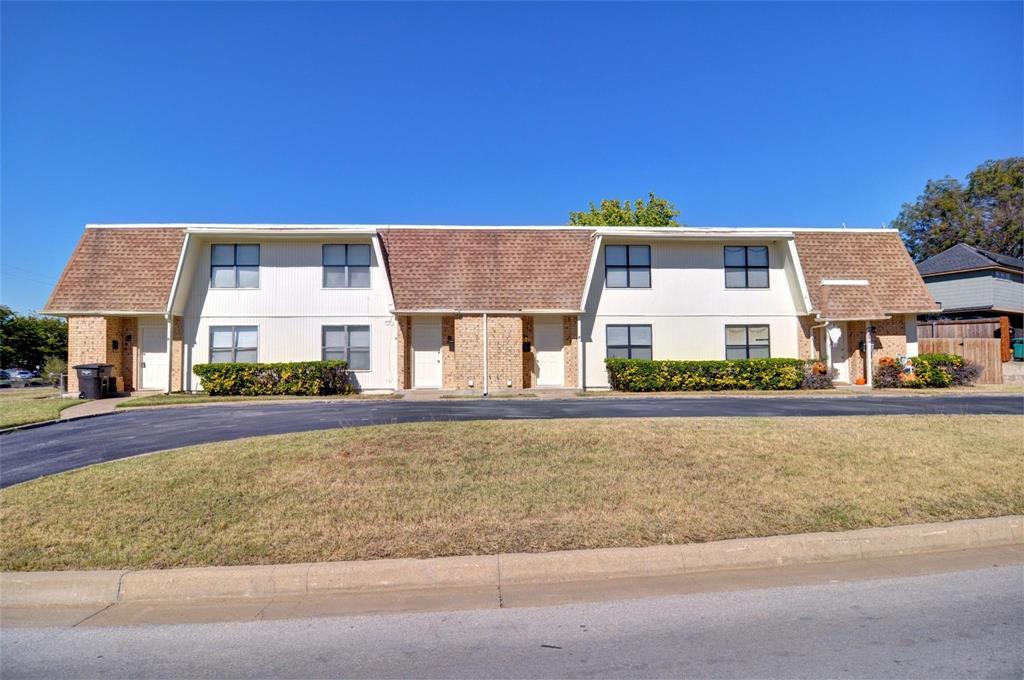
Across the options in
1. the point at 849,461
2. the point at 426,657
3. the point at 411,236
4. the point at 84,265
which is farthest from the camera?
the point at 411,236

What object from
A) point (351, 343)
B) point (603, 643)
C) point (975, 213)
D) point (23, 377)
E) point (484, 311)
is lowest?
point (603, 643)

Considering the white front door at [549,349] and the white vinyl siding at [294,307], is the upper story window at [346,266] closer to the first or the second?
the white vinyl siding at [294,307]

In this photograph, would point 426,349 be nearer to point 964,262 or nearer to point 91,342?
point 91,342

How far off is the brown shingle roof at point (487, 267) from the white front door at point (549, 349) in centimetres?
115

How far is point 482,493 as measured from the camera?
6953mm

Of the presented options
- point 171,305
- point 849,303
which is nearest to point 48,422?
point 171,305

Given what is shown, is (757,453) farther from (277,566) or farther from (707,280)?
(707,280)

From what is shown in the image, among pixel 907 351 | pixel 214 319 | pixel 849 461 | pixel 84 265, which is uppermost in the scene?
pixel 84 265

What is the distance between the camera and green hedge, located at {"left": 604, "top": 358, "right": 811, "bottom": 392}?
2195cm

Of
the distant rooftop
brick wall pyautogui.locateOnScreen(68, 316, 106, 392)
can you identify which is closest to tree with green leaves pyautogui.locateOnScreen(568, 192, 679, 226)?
the distant rooftop

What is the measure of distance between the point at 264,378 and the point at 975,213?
52193mm

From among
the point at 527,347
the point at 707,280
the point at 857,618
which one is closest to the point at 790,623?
the point at 857,618

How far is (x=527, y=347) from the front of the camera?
22.9 metres

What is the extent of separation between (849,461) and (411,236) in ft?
58.0
